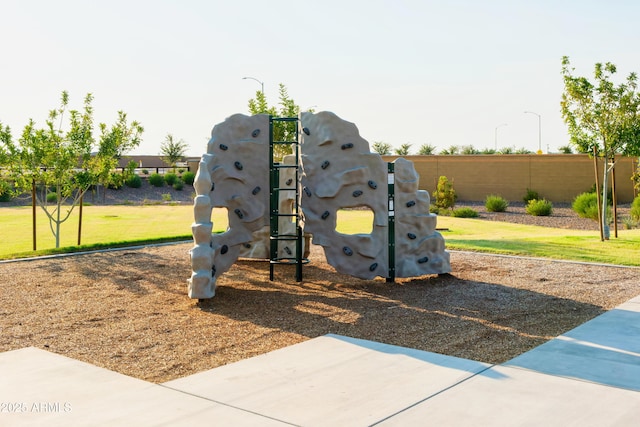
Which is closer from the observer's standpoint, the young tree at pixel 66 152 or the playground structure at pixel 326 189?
the playground structure at pixel 326 189

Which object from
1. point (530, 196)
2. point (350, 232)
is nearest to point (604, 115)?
point (350, 232)

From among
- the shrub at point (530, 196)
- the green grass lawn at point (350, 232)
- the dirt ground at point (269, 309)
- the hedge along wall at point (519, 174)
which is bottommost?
the dirt ground at point (269, 309)

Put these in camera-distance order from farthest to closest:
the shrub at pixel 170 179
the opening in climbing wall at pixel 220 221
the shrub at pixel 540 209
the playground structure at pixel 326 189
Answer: the shrub at pixel 170 179
the shrub at pixel 540 209
the opening in climbing wall at pixel 220 221
the playground structure at pixel 326 189

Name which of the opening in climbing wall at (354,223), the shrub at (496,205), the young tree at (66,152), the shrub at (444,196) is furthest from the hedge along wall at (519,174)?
the young tree at (66,152)

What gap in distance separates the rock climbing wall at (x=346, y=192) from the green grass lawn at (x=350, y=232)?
17.1 ft

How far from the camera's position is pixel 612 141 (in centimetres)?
2034

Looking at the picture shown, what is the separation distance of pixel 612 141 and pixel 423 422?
54.3ft

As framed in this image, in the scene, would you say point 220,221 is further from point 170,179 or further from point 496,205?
point 170,179

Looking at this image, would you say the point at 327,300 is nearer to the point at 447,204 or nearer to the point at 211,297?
the point at 211,297

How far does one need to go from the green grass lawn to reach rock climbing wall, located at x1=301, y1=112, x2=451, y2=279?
5.21m

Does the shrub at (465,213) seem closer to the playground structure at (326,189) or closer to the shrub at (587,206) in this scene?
the shrub at (587,206)

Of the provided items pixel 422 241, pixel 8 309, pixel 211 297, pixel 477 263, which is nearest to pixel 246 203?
pixel 211 297

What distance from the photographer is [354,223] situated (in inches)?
1150

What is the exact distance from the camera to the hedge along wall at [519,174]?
3938cm
